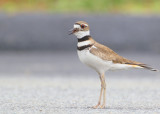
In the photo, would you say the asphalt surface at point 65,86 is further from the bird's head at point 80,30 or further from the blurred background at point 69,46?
the bird's head at point 80,30

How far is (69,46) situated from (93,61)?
5279mm

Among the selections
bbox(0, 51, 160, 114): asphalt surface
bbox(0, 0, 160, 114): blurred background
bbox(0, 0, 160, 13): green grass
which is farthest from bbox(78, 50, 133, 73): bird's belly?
bbox(0, 0, 160, 13): green grass

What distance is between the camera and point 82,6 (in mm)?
12711

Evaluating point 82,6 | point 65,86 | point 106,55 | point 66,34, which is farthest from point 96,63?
point 82,6

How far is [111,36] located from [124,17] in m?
0.56

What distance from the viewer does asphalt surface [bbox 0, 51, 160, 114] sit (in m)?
6.32

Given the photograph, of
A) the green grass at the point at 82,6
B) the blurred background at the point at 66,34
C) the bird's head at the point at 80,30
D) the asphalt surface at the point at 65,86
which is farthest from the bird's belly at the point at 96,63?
the green grass at the point at 82,6

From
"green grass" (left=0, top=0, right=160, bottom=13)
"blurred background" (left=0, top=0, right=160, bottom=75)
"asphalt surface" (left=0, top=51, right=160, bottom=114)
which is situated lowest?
"asphalt surface" (left=0, top=51, right=160, bottom=114)

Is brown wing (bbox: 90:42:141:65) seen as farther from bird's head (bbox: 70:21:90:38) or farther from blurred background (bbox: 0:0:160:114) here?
blurred background (bbox: 0:0:160:114)

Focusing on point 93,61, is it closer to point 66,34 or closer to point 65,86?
point 65,86

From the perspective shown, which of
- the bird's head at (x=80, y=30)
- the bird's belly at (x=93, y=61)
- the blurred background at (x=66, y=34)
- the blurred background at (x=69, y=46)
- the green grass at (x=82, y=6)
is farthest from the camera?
the green grass at (x=82, y=6)

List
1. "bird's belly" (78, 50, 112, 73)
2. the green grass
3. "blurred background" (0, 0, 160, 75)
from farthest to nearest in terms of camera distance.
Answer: the green grass < "blurred background" (0, 0, 160, 75) < "bird's belly" (78, 50, 112, 73)

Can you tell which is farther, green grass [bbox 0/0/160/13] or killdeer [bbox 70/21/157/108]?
green grass [bbox 0/0/160/13]

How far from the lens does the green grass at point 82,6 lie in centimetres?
1246
